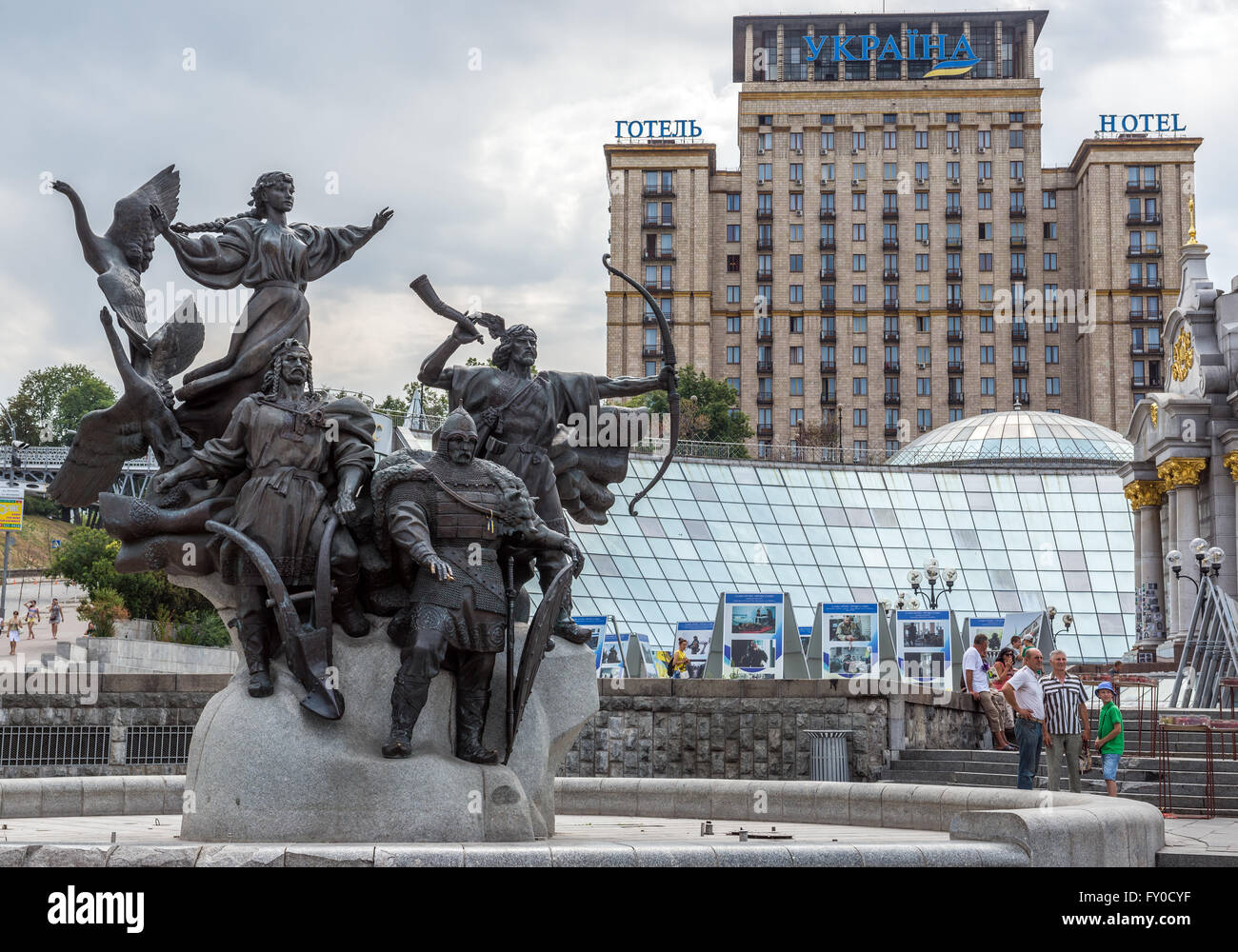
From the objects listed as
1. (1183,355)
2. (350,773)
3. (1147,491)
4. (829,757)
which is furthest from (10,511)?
(350,773)

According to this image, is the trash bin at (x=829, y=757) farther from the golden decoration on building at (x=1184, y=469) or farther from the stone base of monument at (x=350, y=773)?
the golden decoration on building at (x=1184, y=469)

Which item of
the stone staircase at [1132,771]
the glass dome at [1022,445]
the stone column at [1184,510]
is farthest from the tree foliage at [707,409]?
the stone staircase at [1132,771]

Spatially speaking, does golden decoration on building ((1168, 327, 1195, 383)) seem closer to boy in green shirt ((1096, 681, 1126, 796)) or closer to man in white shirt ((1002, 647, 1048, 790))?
boy in green shirt ((1096, 681, 1126, 796))

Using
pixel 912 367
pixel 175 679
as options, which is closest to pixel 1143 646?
pixel 175 679

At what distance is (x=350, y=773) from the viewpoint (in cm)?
859

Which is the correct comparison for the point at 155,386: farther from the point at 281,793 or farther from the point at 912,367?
the point at 912,367

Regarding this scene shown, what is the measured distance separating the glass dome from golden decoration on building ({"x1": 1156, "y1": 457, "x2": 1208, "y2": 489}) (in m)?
27.5

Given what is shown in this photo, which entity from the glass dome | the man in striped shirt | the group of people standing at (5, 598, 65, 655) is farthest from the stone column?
the group of people standing at (5, 598, 65, 655)

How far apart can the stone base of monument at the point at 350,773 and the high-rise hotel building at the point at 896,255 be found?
89.8m

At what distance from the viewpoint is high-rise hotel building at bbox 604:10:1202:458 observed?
98938mm

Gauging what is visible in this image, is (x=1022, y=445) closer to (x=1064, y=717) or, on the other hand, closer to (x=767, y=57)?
(x=767, y=57)

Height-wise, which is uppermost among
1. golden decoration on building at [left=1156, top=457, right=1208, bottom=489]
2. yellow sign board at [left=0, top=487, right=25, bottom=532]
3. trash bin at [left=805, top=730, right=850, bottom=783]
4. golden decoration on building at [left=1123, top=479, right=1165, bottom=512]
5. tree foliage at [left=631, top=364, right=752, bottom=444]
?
tree foliage at [left=631, top=364, right=752, bottom=444]

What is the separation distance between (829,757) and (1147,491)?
2672 cm

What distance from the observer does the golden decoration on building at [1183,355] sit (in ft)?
136
